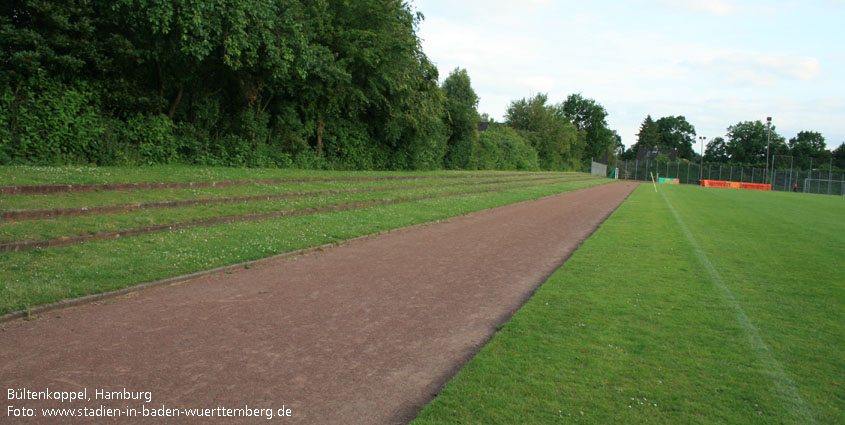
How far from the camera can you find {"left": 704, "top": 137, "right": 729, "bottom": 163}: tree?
108 m

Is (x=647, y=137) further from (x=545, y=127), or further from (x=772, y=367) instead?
(x=772, y=367)

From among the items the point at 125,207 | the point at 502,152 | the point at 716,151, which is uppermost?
the point at 716,151

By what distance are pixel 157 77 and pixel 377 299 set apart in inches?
647

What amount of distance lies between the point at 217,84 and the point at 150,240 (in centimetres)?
1451

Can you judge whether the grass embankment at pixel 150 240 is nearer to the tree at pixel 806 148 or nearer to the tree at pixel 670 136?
the tree at pixel 806 148

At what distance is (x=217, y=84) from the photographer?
2103 centimetres

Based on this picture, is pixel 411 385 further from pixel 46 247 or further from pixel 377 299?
pixel 46 247

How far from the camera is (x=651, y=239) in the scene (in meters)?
11.6

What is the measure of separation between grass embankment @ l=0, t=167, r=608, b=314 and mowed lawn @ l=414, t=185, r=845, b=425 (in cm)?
467

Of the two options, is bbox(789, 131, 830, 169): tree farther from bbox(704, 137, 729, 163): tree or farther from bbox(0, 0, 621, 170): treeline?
bbox(0, 0, 621, 170): treeline

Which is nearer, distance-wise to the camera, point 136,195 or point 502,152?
point 136,195

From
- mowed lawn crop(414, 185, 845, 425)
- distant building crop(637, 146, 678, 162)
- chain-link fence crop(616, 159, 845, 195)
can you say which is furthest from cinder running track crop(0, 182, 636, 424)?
distant building crop(637, 146, 678, 162)

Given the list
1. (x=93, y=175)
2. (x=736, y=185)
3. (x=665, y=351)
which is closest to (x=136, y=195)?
(x=93, y=175)

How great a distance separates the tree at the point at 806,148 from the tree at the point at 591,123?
109 feet
